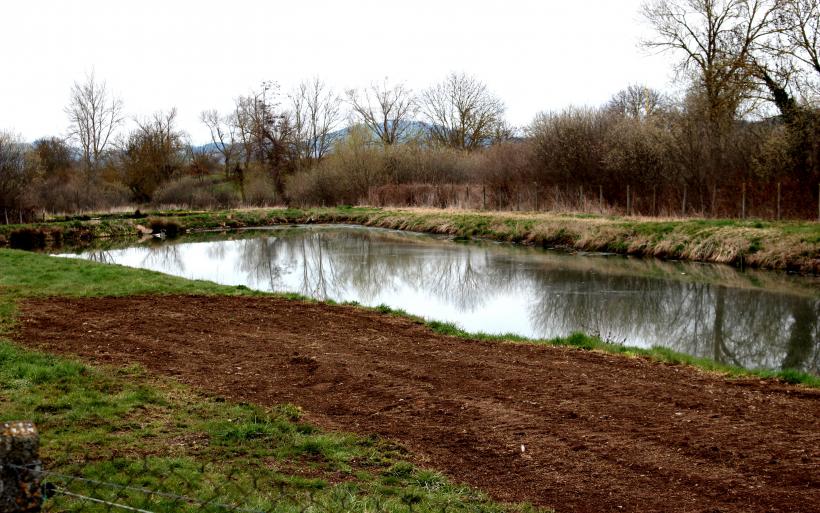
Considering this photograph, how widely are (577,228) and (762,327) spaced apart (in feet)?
42.7

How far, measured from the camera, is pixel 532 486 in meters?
5.00

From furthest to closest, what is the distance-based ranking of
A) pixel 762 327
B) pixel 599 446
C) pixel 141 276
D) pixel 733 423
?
1. pixel 141 276
2. pixel 762 327
3. pixel 733 423
4. pixel 599 446

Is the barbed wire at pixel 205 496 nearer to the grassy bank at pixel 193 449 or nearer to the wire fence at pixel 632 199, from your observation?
the grassy bank at pixel 193 449

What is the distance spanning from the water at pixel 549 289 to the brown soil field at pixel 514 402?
346 cm

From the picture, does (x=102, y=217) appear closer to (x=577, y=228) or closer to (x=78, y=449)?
(x=577, y=228)

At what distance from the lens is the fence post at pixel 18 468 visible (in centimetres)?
316

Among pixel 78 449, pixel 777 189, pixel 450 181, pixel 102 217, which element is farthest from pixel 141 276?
pixel 450 181

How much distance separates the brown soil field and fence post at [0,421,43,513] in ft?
9.47

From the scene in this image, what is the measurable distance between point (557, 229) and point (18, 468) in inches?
960

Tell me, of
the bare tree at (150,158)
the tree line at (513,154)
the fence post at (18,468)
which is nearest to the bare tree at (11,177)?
the tree line at (513,154)

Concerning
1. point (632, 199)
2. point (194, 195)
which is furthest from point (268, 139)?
point (632, 199)

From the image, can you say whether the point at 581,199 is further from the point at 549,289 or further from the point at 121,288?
the point at 121,288

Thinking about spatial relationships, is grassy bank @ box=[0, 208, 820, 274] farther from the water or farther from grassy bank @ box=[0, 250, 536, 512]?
grassy bank @ box=[0, 250, 536, 512]

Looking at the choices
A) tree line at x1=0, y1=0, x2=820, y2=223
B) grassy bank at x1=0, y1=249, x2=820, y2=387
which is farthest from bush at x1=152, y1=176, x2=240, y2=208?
grassy bank at x1=0, y1=249, x2=820, y2=387
